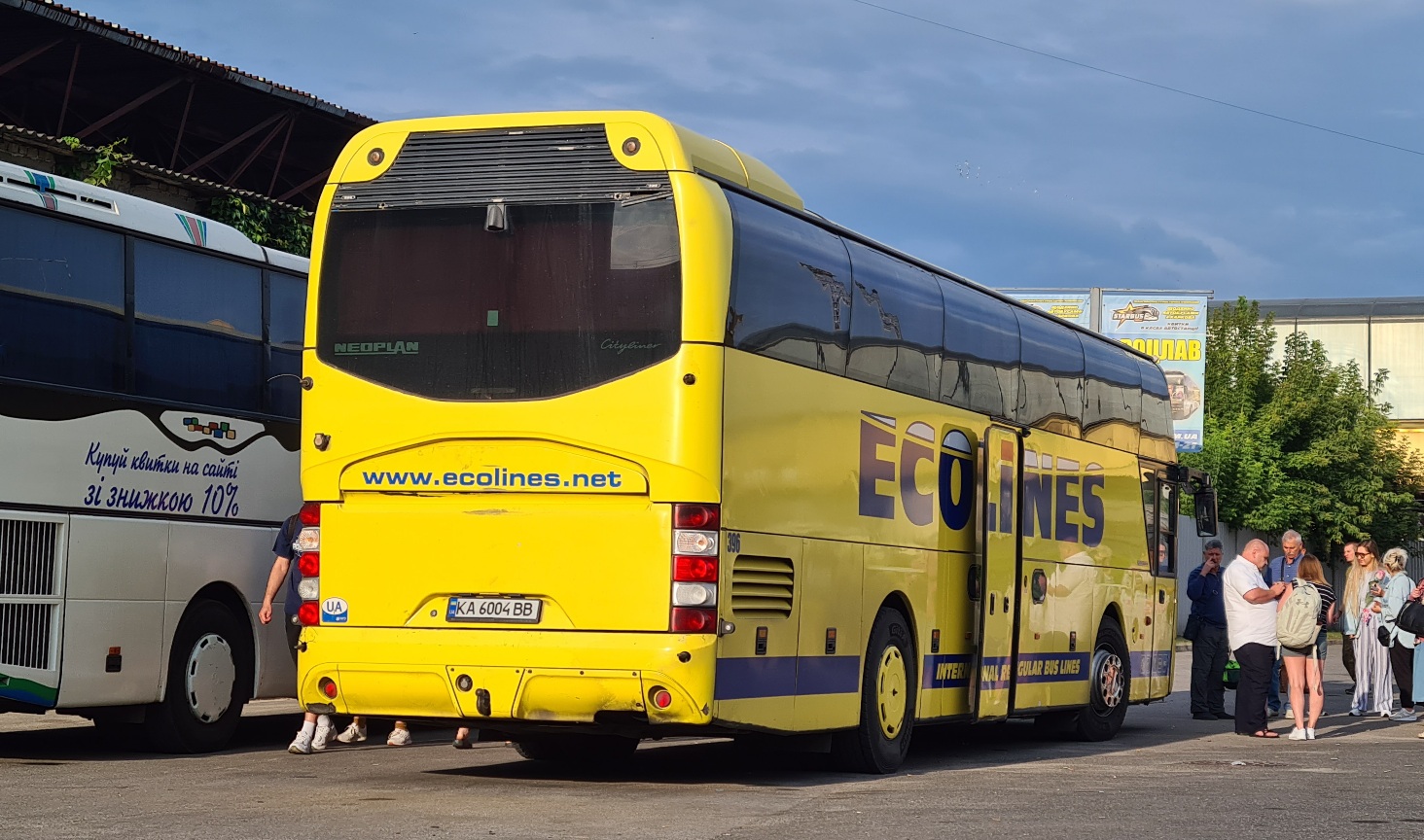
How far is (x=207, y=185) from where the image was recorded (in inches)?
1025

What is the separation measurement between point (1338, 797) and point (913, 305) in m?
4.40

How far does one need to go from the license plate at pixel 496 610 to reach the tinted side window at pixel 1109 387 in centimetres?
828

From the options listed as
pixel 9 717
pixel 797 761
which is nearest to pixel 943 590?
pixel 797 761

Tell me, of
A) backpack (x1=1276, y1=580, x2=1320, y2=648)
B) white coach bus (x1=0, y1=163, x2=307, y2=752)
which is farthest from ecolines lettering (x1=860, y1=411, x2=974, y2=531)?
white coach bus (x1=0, y1=163, x2=307, y2=752)

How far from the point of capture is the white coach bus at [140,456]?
481 inches

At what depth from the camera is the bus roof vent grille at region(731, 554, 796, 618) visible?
10.6 m

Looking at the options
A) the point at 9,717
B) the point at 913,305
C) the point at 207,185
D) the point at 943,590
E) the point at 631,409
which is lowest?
the point at 9,717

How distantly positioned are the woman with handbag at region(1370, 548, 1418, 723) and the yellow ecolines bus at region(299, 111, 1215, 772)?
9744 mm

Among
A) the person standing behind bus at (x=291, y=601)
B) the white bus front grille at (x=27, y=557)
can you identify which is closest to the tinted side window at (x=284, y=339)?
the person standing behind bus at (x=291, y=601)

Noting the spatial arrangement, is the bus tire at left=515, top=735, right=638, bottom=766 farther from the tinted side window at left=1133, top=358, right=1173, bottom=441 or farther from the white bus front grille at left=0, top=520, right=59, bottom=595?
the tinted side window at left=1133, top=358, right=1173, bottom=441

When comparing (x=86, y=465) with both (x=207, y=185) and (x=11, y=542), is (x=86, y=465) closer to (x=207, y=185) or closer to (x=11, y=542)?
(x=11, y=542)

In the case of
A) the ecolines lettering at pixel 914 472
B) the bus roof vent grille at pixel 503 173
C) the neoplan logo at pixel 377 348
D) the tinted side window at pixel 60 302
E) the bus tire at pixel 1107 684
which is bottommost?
the bus tire at pixel 1107 684

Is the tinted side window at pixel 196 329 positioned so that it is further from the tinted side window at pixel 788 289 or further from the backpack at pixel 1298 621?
the backpack at pixel 1298 621

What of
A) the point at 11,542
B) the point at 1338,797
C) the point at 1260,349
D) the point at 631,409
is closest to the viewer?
the point at 631,409
